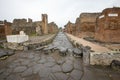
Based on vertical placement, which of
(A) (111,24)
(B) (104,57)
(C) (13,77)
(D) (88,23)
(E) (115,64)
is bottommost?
(C) (13,77)

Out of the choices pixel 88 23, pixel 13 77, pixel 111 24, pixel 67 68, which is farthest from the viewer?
pixel 88 23

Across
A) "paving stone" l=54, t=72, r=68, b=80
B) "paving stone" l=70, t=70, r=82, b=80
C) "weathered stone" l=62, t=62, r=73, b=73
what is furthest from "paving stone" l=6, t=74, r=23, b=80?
"paving stone" l=70, t=70, r=82, b=80

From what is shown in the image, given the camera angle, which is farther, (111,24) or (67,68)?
(111,24)

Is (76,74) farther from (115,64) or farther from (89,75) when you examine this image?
(115,64)

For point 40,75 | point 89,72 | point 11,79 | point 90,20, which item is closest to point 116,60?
point 89,72

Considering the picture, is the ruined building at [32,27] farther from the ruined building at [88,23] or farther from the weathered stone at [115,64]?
the weathered stone at [115,64]

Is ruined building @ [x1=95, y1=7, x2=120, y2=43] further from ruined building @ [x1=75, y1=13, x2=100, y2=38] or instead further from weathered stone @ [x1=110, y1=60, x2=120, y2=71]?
ruined building @ [x1=75, y1=13, x2=100, y2=38]

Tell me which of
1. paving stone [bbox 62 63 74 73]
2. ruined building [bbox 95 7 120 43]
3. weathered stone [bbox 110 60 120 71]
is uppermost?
ruined building [bbox 95 7 120 43]

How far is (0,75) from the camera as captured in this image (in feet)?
8.11

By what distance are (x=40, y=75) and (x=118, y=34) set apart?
751cm

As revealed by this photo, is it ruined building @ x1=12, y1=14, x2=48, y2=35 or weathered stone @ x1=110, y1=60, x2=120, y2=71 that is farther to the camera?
ruined building @ x1=12, y1=14, x2=48, y2=35

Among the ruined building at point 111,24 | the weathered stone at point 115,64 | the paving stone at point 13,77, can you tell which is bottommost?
the paving stone at point 13,77

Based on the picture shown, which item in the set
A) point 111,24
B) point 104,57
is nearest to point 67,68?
point 104,57

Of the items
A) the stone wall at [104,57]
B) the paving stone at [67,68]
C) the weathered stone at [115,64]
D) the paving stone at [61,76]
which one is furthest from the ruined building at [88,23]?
the paving stone at [61,76]
